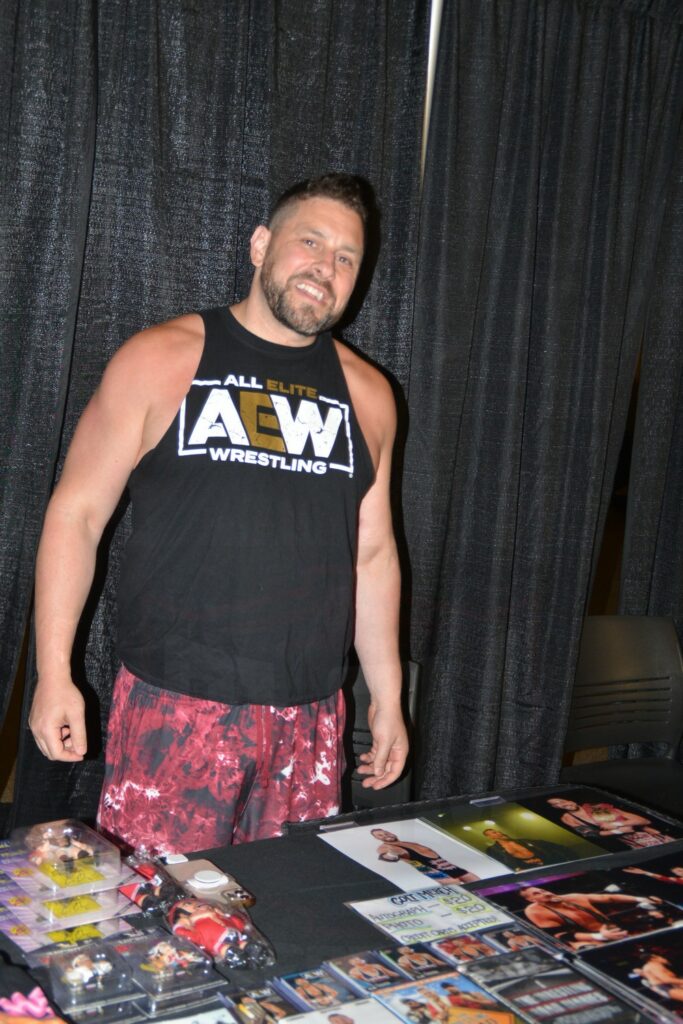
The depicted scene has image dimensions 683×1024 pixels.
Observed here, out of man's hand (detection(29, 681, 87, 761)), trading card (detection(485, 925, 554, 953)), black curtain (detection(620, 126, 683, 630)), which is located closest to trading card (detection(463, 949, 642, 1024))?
trading card (detection(485, 925, 554, 953))

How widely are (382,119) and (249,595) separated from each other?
55.7 inches

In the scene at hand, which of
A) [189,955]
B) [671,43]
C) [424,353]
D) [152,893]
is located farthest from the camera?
[671,43]

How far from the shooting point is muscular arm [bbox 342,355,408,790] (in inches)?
83.7

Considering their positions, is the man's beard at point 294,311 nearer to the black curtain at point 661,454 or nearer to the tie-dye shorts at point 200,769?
the tie-dye shorts at point 200,769

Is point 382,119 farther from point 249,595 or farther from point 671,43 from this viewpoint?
point 249,595

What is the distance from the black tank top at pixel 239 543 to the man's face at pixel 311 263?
98 millimetres

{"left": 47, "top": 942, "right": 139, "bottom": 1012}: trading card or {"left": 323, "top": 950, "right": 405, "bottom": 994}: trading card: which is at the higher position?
{"left": 47, "top": 942, "right": 139, "bottom": 1012}: trading card

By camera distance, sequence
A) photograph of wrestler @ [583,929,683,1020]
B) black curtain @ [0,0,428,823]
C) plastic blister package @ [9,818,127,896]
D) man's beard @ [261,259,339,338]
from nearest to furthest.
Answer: photograph of wrestler @ [583,929,683,1020] → plastic blister package @ [9,818,127,896] → man's beard @ [261,259,339,338] → black curtain @ [0,0,428,823]

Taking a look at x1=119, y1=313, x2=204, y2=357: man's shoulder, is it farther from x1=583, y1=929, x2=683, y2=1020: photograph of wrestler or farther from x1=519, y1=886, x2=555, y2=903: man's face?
x1=583, y1=929, x2=683, y2=1020: photograph of wrestler

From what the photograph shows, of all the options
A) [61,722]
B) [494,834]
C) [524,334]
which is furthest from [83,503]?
[524,334]

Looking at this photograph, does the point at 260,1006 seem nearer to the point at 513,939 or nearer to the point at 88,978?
the point at 88,978

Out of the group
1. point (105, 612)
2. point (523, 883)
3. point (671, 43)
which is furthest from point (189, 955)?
point (671, 43)

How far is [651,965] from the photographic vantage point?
1251mm

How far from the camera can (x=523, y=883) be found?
1.45m
